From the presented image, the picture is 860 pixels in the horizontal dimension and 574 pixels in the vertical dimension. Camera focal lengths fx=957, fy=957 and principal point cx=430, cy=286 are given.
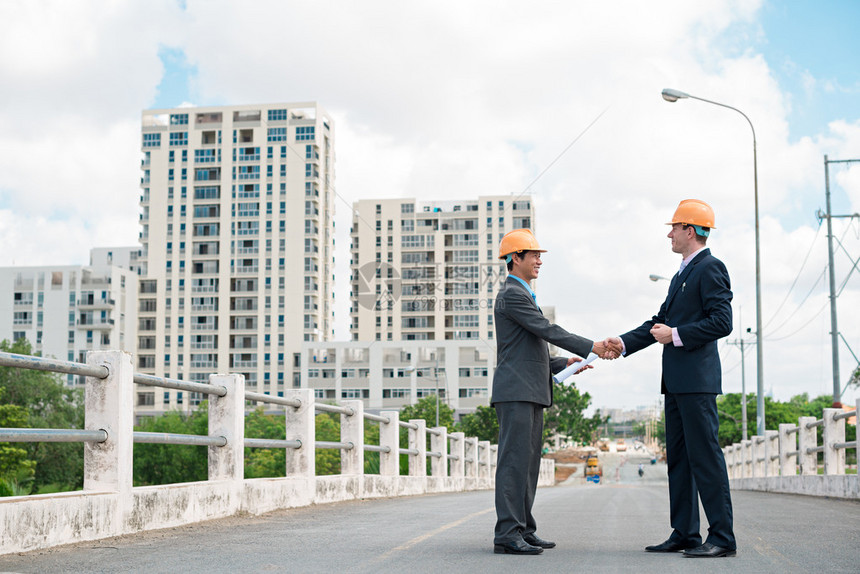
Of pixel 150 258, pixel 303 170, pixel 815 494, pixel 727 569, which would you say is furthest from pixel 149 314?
pixel 727 569

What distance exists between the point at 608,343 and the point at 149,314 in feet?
397

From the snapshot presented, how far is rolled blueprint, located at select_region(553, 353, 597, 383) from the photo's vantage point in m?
6.79

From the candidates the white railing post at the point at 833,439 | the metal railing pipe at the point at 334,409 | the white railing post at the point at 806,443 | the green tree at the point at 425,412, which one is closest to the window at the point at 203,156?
the green tree at the point at 425,412

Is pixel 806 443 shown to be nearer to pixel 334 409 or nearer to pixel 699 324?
pixel 334 409

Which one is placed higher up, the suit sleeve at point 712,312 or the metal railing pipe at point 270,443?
the suit sleeve at point 712,312

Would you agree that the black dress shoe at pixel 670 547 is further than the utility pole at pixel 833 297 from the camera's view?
No

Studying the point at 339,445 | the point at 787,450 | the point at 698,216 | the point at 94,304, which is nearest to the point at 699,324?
the point at 698,216

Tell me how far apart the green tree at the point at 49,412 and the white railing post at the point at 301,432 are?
5979 centimetres

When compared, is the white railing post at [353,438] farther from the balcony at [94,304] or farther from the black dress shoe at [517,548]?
the balcony at [94,304]

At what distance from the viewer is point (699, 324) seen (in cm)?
612

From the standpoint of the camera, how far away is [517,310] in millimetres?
6477

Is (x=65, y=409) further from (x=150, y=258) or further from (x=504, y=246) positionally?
(x=504, y=246)

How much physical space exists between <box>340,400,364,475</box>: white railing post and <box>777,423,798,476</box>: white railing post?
9.11 m

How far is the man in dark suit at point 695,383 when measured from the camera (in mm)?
6074
